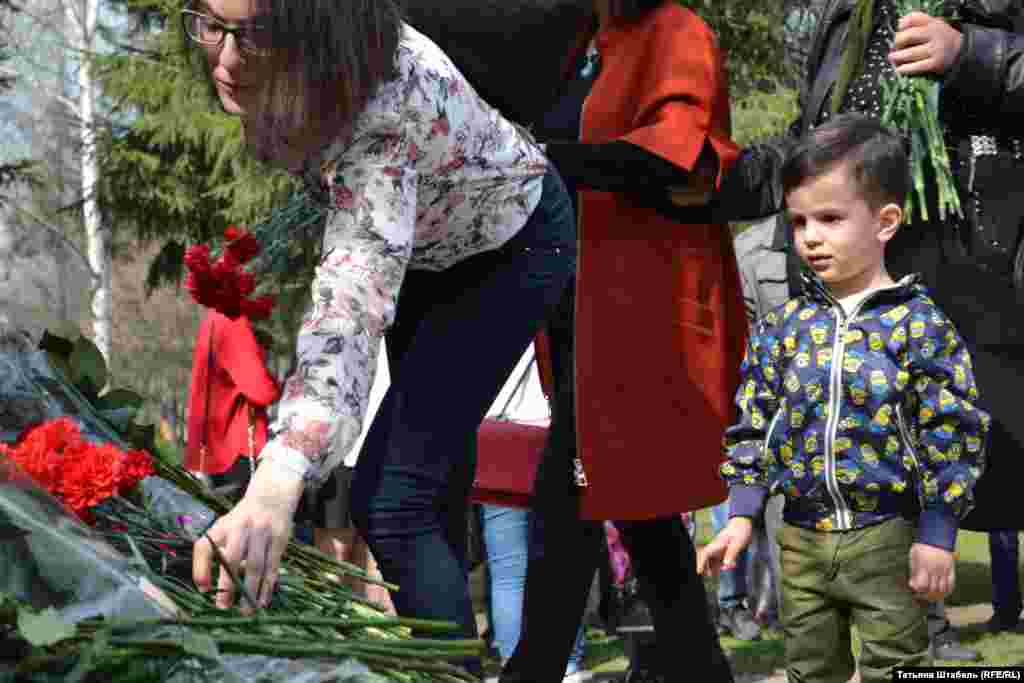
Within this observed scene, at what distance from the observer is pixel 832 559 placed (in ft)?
11.5

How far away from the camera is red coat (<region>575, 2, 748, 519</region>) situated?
14.1 ft

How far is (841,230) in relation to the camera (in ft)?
12.0

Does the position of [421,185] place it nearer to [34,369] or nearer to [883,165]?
[34,369]

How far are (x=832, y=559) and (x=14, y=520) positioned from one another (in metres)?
2.15

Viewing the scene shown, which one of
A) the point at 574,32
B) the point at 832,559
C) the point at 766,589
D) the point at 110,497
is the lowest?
the point at 766,589

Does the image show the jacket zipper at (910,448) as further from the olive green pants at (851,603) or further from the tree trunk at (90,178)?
the tree trunk at (90,178)

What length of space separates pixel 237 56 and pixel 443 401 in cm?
83

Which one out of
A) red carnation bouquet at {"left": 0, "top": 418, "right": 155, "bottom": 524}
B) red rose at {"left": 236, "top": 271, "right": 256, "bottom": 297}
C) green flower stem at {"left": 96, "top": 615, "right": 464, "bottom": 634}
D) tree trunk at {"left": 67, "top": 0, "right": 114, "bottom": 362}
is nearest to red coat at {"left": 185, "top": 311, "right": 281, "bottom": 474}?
red rose at {"left": 236, "top": 271, "right": 256, "bottom": 297}

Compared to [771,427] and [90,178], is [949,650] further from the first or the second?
[90,178]

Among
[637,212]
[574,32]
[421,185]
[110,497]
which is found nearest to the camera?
[110,497]

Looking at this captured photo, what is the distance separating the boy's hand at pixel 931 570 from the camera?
3.37 m

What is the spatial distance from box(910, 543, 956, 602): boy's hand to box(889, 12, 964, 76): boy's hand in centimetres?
111

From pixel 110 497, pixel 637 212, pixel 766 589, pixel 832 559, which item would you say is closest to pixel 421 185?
pixel 110 497

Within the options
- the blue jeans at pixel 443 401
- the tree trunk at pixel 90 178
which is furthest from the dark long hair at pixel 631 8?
the tree trunk at pixel 90 178
